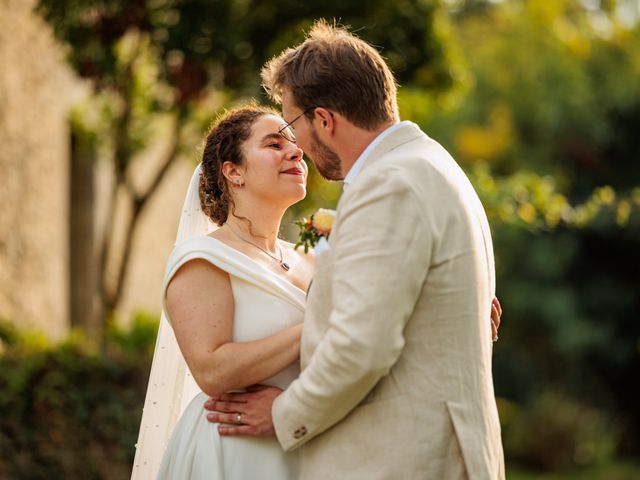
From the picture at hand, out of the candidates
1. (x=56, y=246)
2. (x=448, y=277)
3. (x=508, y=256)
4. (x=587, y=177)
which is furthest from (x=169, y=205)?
(x=448, y=277)

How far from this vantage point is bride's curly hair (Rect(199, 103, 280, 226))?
3.48m

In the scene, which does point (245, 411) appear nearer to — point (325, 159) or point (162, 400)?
point (162, 400)

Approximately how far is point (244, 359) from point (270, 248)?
636 mm

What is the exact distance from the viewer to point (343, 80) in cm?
275

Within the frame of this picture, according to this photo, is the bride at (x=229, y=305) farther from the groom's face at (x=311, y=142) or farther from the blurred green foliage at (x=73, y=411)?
the blurred green foliage at (x=73, y=411)

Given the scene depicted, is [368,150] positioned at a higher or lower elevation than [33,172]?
lower

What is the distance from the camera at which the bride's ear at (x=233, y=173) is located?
3451mm

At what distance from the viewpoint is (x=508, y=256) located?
14953mm

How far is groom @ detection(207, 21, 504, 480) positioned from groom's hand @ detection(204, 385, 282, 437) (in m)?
0.22

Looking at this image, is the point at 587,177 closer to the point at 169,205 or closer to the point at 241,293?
the point at 169,205

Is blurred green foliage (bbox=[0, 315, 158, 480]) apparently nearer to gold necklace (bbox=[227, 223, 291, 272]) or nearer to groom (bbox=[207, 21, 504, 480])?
gold necklace (bbox=[227, 223, 291, 272])

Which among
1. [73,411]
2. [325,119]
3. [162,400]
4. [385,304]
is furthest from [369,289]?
[73,411]

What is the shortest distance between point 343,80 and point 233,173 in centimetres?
84

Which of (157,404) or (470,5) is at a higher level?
(470,5)
